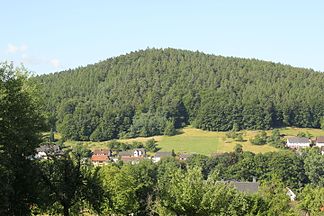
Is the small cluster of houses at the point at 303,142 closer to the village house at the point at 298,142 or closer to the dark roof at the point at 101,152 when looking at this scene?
the village house at the point at 298,142

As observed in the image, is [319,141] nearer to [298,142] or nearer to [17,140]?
[298,142]

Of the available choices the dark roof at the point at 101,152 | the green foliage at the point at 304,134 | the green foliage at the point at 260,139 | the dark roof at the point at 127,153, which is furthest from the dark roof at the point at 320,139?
the dark roof at the point at 101,152

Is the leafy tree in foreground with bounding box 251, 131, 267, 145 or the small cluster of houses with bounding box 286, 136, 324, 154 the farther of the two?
the leafy tree in foreground with bounding box 251, 131, 267, 145

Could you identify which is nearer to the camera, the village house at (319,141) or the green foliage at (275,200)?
the green foliage at (275,200)

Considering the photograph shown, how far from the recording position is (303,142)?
432 feet

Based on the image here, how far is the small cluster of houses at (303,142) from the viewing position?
128 metres

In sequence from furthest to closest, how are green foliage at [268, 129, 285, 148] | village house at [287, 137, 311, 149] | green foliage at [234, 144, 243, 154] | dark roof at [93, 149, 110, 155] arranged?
1. dark roof at [93, 149, 110, 155]
2. green foliage at [268, 129, 285, 148]
3. village house at [287, 137, 311, 149]
4. green foliage at [234, 144, 243, 154]

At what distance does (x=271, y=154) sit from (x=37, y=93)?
8403 cm

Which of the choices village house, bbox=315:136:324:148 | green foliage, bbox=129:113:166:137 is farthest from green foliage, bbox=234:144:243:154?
green foliage, bbox=129:113:166:137

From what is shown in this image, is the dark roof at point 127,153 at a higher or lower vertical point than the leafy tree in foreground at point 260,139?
lower

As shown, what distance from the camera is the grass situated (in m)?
127

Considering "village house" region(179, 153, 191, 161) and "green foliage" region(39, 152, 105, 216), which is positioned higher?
"green foliage" region(39, 152, 105, 216)

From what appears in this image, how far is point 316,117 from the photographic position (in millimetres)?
158875

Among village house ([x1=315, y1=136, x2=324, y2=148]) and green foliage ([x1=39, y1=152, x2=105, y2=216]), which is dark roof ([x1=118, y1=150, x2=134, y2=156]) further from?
green foliage ([x1=39, y1=152, x2=105, y2=216])
